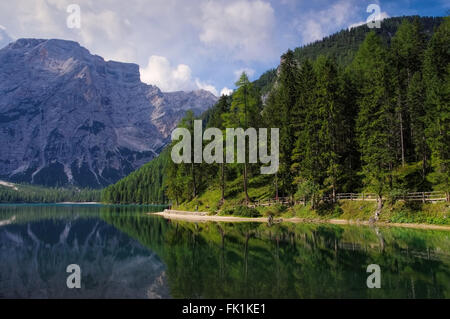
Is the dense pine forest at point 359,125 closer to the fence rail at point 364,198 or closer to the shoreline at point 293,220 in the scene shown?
the fence rail at point 364,198

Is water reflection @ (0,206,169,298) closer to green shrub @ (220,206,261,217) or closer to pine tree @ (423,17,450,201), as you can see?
green shrub @ (220,206,261,217)

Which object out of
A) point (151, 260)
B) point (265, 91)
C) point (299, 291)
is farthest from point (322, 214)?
point (265, 91)

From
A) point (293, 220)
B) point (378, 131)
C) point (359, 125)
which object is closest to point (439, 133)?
point (378, 131)

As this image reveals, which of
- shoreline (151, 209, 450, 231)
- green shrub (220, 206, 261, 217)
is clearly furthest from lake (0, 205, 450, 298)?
green shrub (220, 206, 261, 217)

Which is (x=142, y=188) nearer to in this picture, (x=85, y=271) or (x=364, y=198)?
(x=364, y=198)

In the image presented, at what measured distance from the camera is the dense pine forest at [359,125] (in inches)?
1583

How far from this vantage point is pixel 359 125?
4712 centimetres

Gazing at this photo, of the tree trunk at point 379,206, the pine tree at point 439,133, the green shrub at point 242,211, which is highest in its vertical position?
the pine tree at point 439,133

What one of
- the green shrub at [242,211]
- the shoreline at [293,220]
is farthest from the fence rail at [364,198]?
the shoreline at [293,220]

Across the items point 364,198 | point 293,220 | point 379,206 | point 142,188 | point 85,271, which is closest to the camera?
point 85,271

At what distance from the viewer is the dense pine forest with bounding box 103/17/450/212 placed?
Result: 40.2 metres

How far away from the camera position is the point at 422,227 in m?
→ 33.7
